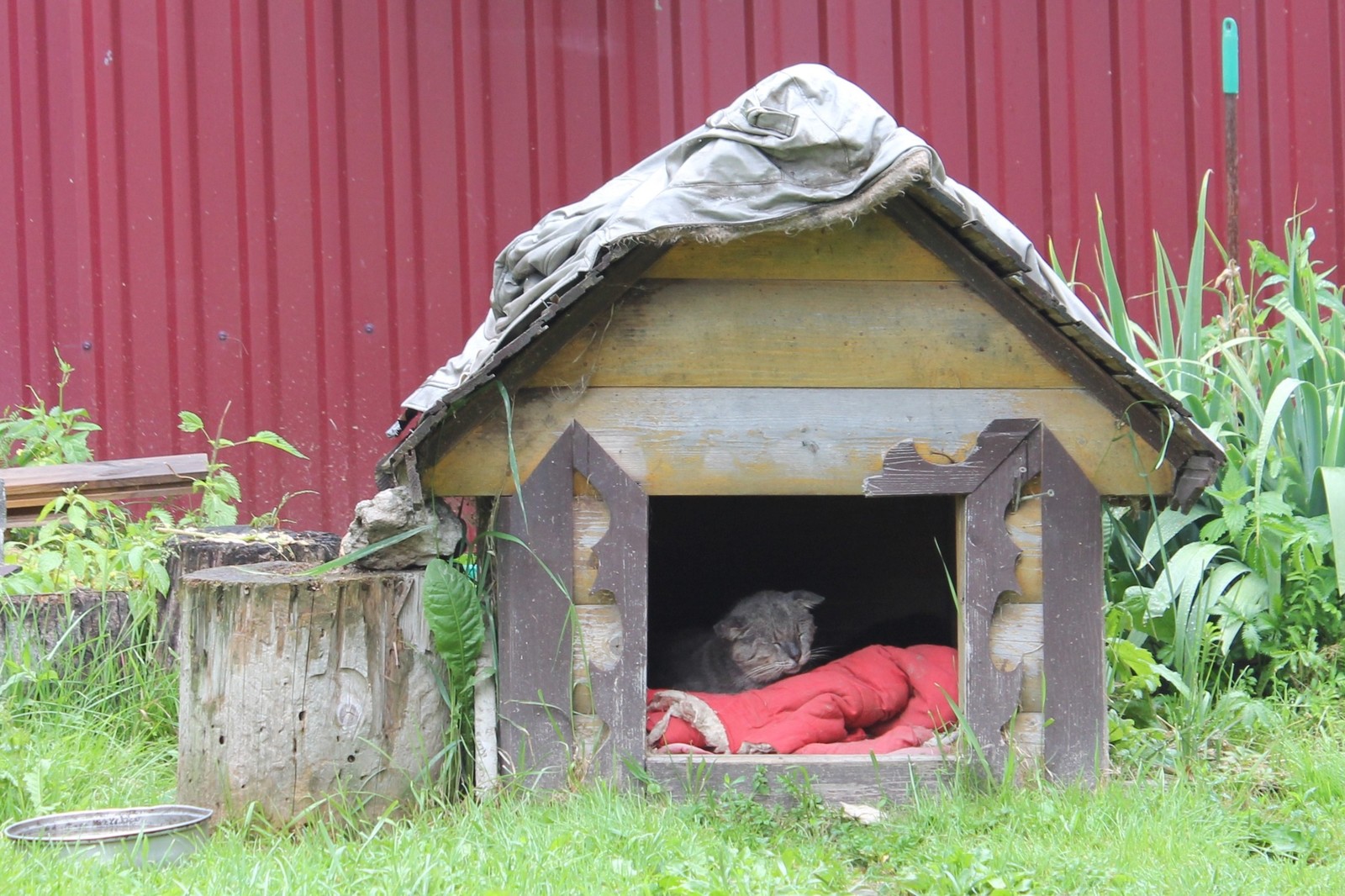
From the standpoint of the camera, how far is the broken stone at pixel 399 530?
319 centimetres

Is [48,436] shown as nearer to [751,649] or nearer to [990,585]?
[751,649]

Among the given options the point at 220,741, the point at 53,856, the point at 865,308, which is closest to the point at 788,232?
the point at 865,308

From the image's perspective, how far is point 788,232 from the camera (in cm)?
316

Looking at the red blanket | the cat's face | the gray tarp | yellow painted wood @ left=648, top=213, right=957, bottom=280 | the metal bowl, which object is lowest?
the metal bowl

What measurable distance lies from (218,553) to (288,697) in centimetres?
104

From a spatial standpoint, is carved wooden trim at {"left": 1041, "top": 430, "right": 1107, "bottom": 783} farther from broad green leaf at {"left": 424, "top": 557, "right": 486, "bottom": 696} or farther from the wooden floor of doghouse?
broad green leaf at {"left": 424, "top": 557, "right": 486, "bottom": 696}

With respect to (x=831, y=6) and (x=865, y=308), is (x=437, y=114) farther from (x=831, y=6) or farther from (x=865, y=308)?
(x=865, y=308)

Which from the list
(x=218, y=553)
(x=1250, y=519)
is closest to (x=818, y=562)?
(x=1250, y=519)

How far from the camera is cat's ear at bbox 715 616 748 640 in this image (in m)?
4.13

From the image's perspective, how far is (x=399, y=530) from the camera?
10.6 feet

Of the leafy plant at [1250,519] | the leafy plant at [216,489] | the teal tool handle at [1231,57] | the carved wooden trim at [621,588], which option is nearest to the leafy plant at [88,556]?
the leafy plant at [216,489]

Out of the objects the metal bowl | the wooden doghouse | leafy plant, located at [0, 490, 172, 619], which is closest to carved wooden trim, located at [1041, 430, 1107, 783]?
the wooden doghouse

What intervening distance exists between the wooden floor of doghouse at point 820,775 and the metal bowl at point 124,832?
1115 millimetres

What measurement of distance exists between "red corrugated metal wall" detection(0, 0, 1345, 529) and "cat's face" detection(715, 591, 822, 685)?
8.13 feet
